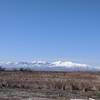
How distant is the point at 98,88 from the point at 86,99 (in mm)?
14208

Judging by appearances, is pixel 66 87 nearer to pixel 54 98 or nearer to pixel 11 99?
pixel 54 98

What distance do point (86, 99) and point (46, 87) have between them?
15.5 metres

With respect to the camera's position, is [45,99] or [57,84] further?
[57,84]

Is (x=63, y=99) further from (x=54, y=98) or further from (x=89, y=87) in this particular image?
(x=89, y=87)

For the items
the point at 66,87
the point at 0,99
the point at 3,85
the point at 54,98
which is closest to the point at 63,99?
the point at 54,98

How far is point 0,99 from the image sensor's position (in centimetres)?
3209

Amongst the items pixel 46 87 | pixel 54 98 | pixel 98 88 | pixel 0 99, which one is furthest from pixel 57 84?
pixel 0 99

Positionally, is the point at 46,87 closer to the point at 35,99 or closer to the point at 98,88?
the point at 98,88

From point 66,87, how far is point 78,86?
6.53 ft

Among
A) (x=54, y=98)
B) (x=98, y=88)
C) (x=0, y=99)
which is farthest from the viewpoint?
(x=98, y=88)

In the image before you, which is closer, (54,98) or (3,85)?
(54,98)

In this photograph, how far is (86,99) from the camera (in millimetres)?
33375

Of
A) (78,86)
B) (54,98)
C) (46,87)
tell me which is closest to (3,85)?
(46,87)

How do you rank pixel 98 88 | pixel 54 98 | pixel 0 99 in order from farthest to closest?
1. pixel 98 88
2. pixel 54 98
3. pixel 0 99
